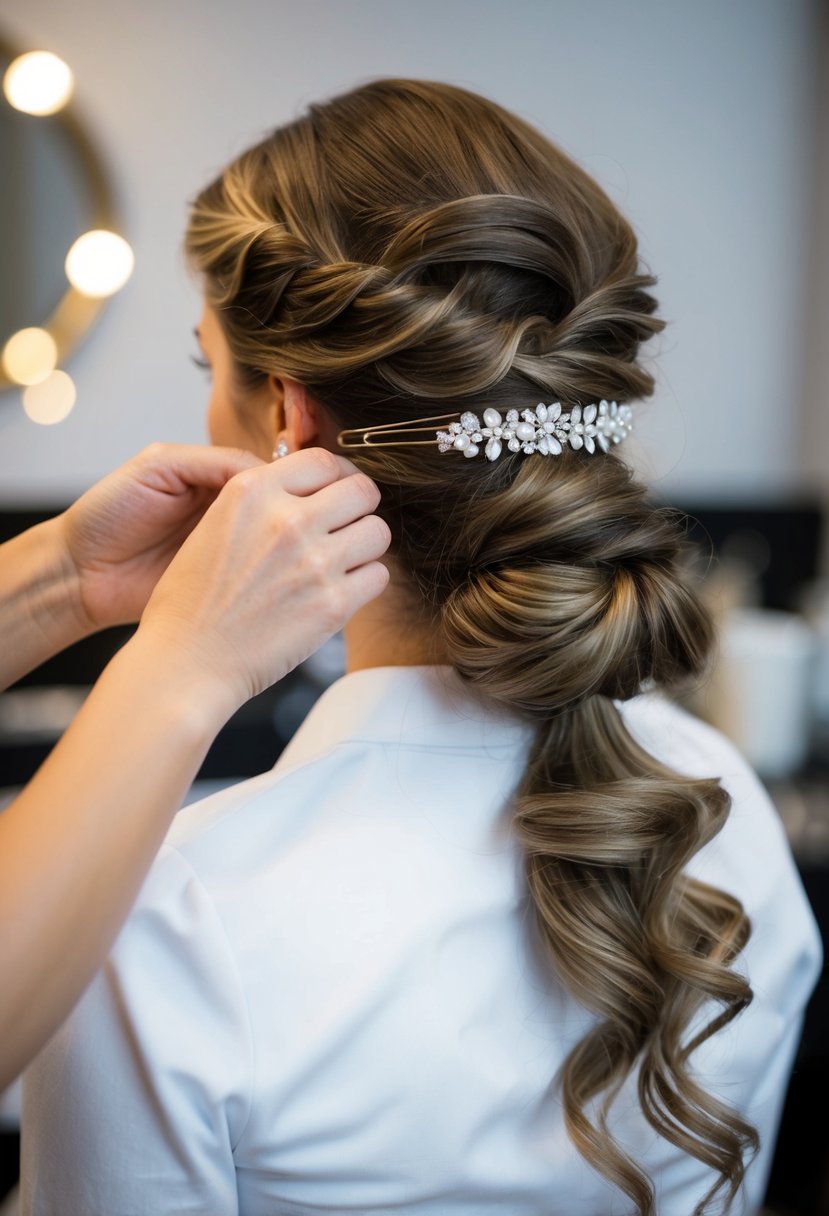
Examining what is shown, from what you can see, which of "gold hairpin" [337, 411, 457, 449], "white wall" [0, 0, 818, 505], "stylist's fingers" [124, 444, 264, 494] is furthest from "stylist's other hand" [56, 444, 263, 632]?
"white wall" [0, 0, 818, 505]

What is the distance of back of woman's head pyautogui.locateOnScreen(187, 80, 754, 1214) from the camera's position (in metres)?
0.72

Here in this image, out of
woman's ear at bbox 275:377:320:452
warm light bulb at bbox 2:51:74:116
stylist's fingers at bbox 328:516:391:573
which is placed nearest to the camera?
stylist's fingers at bbox 328:516:391:573

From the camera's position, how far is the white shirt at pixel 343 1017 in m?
0.65

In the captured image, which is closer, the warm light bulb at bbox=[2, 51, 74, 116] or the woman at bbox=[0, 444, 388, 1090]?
the woman at bbox=[0, 444, 388, 1090]

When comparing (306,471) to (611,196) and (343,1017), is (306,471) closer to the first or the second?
(343,1017)

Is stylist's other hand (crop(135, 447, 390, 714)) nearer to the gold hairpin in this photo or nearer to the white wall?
the gold hairpin

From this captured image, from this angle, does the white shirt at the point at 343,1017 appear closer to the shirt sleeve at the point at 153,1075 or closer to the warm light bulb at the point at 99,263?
the shirt sleeve at the point at 153,1075

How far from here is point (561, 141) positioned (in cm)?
203

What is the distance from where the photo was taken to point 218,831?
2.35 feet

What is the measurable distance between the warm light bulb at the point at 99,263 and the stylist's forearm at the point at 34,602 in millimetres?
980

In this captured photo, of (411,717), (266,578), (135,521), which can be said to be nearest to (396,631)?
(411,717)

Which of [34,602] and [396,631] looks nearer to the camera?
[396,631]

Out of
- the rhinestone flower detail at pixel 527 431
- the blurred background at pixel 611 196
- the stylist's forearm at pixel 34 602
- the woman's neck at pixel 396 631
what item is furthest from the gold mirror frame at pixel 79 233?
the rhinestone flower detail at pixel 527 431

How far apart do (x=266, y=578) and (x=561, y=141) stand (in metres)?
1.69
